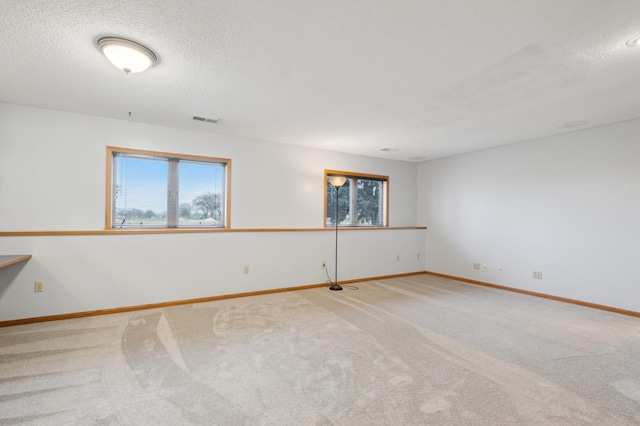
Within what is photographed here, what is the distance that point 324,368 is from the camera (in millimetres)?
2332

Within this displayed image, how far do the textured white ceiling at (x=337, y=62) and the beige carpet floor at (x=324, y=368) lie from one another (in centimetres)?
241

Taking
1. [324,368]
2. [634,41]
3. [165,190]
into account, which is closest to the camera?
[634,41]

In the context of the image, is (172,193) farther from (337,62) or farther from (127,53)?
(337,62)

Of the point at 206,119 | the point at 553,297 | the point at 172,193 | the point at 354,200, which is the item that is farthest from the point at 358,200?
the point at 553,297

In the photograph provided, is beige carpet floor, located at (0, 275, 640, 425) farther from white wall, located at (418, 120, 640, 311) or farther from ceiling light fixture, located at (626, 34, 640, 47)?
ceiling light fixture, located at (626, 34, 640, 47)

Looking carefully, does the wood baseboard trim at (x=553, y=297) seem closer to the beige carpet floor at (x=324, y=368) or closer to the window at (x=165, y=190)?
the beige carpet floor at (x=324, y=368)

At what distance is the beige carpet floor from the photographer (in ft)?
5.95

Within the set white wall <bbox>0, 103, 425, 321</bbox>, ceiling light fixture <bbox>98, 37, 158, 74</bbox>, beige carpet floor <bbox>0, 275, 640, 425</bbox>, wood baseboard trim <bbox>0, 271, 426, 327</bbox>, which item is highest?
ceiling light fixture <bbox>98, 37, 158, 74</bbox>

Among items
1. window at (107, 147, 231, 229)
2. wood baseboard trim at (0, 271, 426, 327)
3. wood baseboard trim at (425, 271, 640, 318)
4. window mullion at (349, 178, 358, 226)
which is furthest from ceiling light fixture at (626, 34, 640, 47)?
wood baseboard trim at (0, 271, 426, 327)

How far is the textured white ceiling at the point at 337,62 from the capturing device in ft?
5.78

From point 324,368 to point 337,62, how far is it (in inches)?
95.2

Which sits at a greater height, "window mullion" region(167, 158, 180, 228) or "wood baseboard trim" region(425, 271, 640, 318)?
"window mullion" region(167, 158, 180, 228)

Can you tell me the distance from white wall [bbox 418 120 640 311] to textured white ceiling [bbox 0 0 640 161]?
0.58 meters

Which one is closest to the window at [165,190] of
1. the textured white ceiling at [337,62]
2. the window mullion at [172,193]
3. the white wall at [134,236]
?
the window mullion at [172,193]
